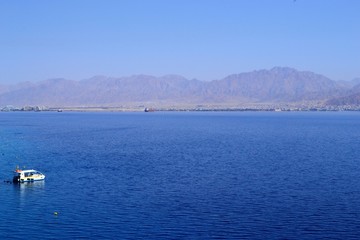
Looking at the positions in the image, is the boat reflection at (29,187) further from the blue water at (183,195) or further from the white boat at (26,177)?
the white boat at (26,177)

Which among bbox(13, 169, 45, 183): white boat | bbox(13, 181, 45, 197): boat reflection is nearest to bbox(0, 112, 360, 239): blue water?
bbox(13, 181, 45, 197): boat reflection

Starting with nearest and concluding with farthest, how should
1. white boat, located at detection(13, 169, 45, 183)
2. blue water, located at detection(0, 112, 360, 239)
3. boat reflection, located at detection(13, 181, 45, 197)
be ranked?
1. blue water, located at detection(0, 112, 360, 239)
2. boat reflection, located at detection(13, 181, 45, 197)
3. white boat, located at detection(13, 169, 45, 183)

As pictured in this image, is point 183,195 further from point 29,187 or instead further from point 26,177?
point 26,177

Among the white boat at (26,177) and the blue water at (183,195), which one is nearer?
the blue water at (183,195)

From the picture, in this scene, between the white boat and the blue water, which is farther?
the white boat

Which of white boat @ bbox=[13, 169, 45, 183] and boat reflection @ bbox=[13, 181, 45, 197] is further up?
white boat @ bbox=[13, 169, 45, 183]

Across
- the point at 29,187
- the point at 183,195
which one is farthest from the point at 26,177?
the point at 183,195

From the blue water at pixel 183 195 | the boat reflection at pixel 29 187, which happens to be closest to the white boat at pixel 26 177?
the boat reflection at pixel 29 187

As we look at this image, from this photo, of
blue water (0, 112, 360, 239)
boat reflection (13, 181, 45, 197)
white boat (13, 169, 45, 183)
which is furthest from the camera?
white boat (13, 169, 45, 183)

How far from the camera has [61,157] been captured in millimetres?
80938

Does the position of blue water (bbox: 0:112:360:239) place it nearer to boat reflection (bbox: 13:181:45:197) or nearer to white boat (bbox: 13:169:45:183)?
boat reflection (bbox: 13:181:45:197)

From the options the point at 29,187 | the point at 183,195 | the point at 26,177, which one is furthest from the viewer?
the point at 26,177

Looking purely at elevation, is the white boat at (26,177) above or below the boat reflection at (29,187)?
above

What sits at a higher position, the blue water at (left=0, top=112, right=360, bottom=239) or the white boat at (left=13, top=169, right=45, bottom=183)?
the white boat at (left=13, top=169, right=45, bottom=183)
